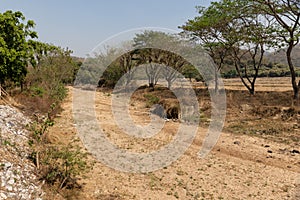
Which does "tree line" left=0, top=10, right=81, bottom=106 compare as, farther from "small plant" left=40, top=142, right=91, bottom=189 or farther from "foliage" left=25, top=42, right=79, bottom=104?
"small plant" left=40, top=142, right=91, bottom=189

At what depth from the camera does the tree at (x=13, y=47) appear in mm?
9672

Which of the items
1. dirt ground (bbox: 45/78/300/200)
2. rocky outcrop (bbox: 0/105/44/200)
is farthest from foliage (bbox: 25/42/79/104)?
rocky outcrop (bbox: 0/105/44/200)

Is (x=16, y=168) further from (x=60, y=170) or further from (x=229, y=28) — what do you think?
(x=229, y=28)

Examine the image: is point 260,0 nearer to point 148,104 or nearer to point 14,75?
point 148,104

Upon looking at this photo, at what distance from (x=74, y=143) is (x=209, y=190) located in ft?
13.0

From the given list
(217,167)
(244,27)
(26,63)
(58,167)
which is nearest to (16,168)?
(58,167)

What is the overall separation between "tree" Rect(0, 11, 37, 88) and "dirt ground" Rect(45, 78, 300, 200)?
2.46 m

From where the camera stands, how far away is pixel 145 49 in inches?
893

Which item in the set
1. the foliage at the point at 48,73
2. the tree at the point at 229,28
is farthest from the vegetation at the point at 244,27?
the foliage at the point at 48,73

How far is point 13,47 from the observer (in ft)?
33.4

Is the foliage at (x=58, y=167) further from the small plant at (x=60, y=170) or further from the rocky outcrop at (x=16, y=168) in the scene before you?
the rocky outcrop at (x=16, y=168)

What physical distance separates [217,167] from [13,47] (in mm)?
8666

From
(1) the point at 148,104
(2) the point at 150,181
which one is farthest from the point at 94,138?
(1) the point at 148,104

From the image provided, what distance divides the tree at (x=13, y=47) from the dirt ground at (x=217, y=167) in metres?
2.46
